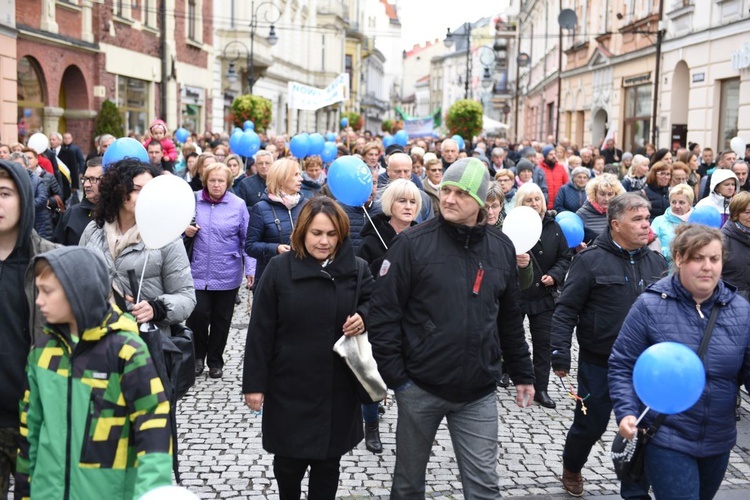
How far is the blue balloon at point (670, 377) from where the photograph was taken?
3.33 m

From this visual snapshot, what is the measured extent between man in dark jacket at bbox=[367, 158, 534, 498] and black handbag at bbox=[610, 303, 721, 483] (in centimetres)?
59

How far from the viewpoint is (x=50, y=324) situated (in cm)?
312

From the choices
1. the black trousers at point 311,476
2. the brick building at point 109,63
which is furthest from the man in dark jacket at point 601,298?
the brick building at point 109,63

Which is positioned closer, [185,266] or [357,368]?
[357,368]

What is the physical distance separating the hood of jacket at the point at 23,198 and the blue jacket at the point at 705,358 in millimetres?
2592

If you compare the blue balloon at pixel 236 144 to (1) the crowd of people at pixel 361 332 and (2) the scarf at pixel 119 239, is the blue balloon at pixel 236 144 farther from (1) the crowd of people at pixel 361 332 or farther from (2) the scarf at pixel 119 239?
(2) the scarf at pixel 119 239

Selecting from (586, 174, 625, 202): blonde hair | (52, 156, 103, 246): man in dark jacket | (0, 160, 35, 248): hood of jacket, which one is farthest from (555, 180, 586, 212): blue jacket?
(0, 160, 35, 248): hood of jacket

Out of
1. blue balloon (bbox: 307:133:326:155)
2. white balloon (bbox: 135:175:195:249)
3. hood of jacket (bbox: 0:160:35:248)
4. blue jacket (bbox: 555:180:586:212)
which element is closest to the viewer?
hood of jacket (bbox: 0:160:35:248)

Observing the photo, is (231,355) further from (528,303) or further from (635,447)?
(635,447)

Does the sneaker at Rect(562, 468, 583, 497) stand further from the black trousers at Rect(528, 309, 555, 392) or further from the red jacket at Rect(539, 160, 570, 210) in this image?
the red jacket at Rect(539, 160, 570, 210)

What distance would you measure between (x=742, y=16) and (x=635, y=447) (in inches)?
669

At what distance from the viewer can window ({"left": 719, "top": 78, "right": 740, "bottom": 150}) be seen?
19531 millimetres

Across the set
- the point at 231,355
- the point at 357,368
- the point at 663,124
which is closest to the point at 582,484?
the point at 357,368

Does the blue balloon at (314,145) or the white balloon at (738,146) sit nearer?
the blue balloon at (314,145)
